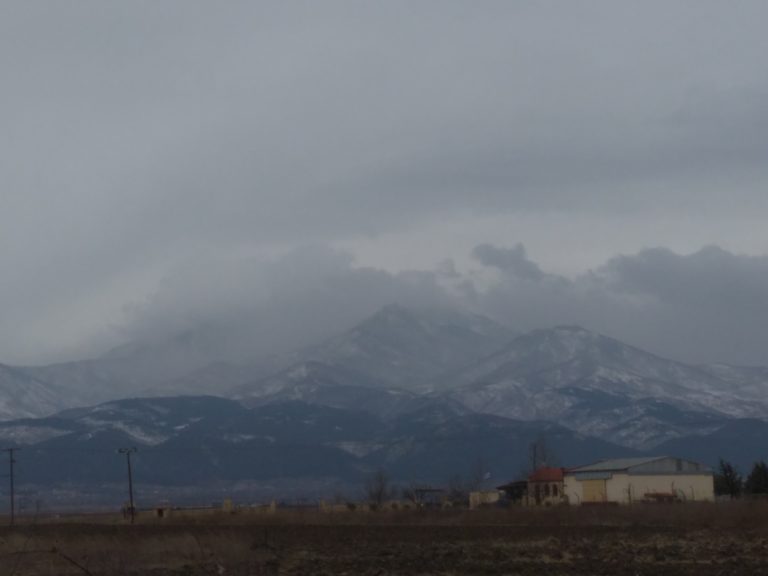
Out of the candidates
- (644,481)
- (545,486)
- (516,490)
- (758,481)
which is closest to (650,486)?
(644,481)

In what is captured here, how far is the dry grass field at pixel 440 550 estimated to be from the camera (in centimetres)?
4791

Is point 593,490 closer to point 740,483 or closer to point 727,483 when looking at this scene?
point 727,483

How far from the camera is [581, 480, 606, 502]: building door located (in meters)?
138

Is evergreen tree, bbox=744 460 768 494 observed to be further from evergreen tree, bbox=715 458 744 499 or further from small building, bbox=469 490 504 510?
small building, bbox=469 490 504 510

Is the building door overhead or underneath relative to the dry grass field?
overhead

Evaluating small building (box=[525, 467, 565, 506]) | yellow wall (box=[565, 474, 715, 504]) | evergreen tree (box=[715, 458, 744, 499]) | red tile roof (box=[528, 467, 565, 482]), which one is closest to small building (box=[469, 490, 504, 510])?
small building (box=[525, 467, 565, 506])

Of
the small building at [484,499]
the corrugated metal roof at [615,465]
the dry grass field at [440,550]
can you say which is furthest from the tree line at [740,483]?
the dry grass field at [440,550]

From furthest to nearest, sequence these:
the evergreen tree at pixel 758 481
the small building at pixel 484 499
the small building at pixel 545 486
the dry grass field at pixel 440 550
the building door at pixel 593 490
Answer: the small building at pixel 545 486, the small building at pixel 484 499, the building door at pixel 593 490, the evergreen tree at pixel 758 481, the dry grass field at pixel 440 550

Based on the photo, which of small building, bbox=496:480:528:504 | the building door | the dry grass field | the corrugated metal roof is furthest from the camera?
small building, bbox=496:480:528:504

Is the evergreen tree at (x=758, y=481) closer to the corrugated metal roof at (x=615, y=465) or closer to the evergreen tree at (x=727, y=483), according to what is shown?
the evergreen tree at (x=727, y=483)

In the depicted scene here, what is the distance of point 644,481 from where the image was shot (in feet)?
451

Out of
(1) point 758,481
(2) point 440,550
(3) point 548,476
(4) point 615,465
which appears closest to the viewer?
(2) point 440,550

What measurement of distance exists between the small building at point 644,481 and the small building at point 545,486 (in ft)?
11.4

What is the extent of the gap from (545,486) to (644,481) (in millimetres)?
15606
